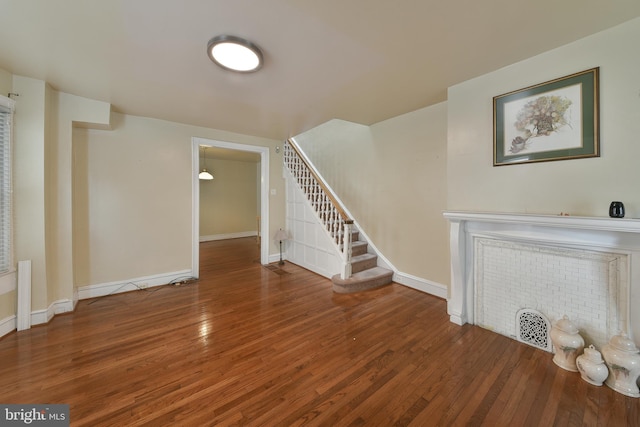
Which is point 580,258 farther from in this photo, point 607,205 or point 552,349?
point 552,349

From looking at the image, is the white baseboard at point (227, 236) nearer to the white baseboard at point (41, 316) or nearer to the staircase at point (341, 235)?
the staircase at point (341, 235)

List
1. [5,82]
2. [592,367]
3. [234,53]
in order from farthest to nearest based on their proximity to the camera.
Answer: [5,82] < [234,53] < [592,367]

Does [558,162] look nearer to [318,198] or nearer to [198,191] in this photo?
[318,198]

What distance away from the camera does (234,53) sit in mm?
1826

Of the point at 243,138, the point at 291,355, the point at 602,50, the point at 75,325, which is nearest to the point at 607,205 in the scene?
the point at 602,50

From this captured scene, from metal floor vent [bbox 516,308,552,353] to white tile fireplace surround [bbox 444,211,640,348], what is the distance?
0.13 ft

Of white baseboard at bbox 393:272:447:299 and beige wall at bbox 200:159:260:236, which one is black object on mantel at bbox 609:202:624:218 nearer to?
white baseboard at bbox 393:272:447:299

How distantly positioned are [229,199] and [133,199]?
4080mm

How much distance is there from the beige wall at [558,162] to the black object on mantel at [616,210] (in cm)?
12

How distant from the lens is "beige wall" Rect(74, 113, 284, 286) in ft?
9.81

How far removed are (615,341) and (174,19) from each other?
3.57 meters

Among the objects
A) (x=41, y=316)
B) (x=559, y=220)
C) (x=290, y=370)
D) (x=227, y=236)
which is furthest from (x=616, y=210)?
(x=227, y=236)

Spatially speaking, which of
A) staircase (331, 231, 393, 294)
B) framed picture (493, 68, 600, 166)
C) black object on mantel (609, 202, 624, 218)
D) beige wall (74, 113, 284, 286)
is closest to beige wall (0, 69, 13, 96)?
beige wall (74, 113, 284, 286)

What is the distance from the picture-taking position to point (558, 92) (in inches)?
72.0
